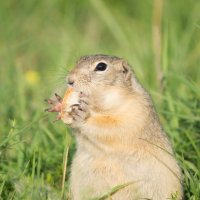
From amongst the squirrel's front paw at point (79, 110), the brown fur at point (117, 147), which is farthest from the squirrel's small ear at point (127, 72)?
the squirrel's front paw at point (79, 110)

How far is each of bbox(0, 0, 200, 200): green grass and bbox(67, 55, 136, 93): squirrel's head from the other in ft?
1.01

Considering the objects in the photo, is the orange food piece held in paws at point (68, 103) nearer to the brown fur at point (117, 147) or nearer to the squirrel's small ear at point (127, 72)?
the brown fur at point (117, 147)

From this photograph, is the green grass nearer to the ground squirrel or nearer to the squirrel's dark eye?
the ground squirrel

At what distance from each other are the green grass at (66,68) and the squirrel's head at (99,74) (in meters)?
0.31

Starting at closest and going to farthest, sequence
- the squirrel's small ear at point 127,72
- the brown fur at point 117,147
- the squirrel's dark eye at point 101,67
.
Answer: the brown fur at point 117,147 < the squirrel's dark eye at point 101,67 < the squirrel's small ear at point 127,72

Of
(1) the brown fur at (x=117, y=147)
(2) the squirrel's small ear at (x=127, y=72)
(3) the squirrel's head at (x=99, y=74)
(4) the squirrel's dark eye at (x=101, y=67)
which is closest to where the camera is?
(1) the brown fur at (x=117, y=147)

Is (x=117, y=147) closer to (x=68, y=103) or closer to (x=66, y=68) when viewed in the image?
(x=68, y=103)

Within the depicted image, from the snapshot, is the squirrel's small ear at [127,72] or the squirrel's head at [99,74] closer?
the squirrel's head at [99,74]

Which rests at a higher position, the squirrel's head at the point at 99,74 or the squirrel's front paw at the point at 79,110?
the squirrel's head at the point at 99,74

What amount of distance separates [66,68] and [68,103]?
1769 mm

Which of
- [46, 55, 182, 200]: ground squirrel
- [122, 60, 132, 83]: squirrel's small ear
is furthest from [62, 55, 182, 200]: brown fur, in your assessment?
[122, 60, 132, 83]: squirrel's small ear

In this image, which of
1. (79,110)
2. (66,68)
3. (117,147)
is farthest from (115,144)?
(66,68)

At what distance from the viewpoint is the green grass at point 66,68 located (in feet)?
16.3

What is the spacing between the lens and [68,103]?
462 centimetres
